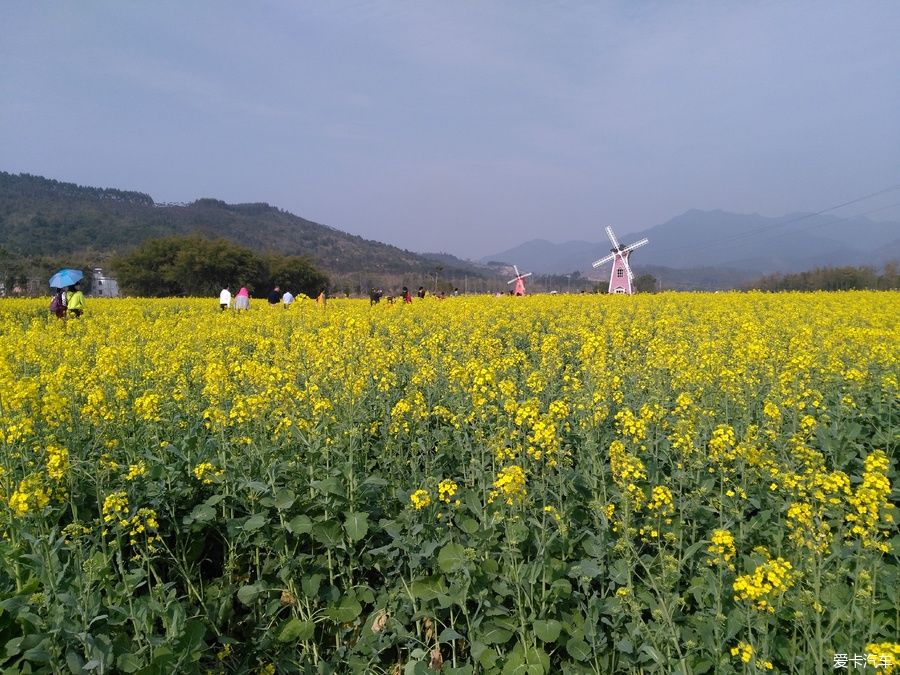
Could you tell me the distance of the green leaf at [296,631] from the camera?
10.0 ft

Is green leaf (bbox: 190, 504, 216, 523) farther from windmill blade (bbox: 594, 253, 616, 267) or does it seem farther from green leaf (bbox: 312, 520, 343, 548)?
windmill blade (bbox: 594, 253, 616, 267)

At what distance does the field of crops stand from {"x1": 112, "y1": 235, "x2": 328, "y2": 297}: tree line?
55.0m

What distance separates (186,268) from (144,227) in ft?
249

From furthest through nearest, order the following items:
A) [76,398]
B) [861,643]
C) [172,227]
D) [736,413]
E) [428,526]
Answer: [172,227] < [736,413] < [76,398] < [428,526] < [861,643]

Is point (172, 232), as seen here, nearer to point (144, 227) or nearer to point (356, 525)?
point (144, 227)

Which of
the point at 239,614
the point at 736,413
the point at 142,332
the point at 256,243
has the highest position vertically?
the point at 256,243

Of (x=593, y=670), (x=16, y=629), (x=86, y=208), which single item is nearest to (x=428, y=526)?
(x=593, y=670)

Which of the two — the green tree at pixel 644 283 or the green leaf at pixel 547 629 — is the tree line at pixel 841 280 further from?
the green leaf at pixel 547 629

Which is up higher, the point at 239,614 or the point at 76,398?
the point at 76,398

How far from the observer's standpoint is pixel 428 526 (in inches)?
131

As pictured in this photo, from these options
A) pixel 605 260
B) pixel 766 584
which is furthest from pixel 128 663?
pixel 605 260

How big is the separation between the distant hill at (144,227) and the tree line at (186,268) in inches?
903

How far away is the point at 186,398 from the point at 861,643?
519 centimetres

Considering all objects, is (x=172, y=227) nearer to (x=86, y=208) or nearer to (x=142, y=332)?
(x=86, y=208)
